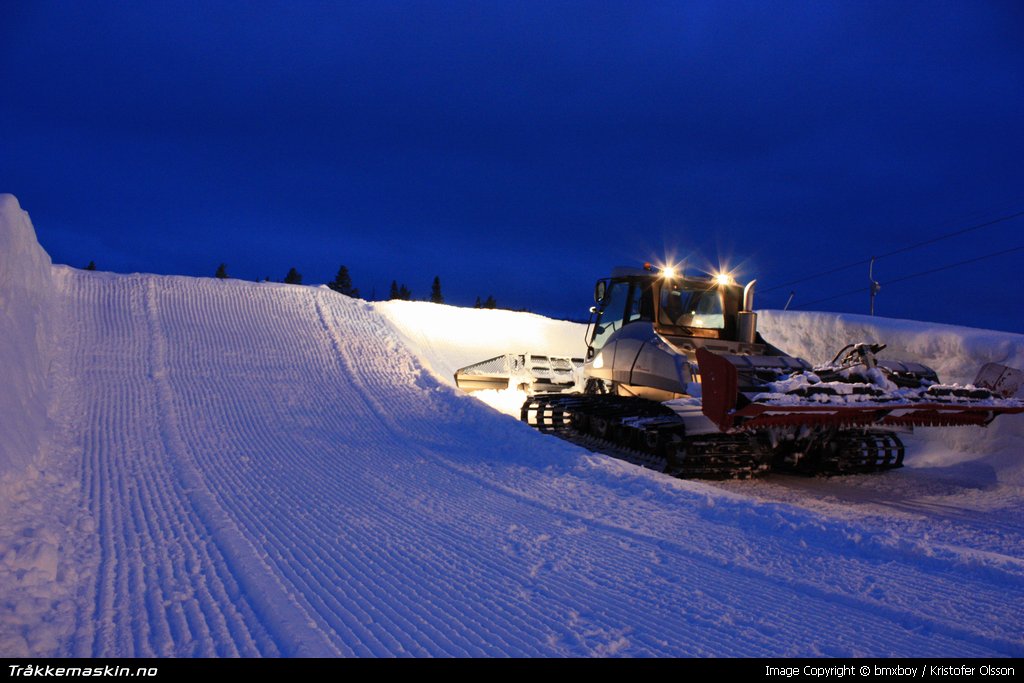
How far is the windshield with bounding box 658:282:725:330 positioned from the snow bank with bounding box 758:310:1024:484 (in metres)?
3.74

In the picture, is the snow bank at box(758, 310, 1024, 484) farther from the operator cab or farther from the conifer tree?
the conifer tree

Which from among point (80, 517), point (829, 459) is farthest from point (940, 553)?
point (80, 517)

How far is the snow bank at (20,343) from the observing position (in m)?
6.75

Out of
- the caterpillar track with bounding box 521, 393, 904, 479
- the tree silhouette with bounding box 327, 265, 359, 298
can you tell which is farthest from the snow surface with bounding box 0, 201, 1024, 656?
the tree silhouette with bounding box 327, 265, 359, 298

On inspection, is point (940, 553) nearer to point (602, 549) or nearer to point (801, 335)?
point (602, 549)

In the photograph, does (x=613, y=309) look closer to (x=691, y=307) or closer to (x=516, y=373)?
(x=691, y=307)

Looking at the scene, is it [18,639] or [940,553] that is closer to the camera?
[18,639]

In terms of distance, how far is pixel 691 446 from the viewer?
26.2 ft

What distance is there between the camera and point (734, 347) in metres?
9.69

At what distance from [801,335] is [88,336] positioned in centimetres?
1634

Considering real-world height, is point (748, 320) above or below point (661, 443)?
above

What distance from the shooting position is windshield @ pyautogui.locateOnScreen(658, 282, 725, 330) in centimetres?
1028

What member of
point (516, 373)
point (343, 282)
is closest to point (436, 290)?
point (343, 282)

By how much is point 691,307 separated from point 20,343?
959 cm
